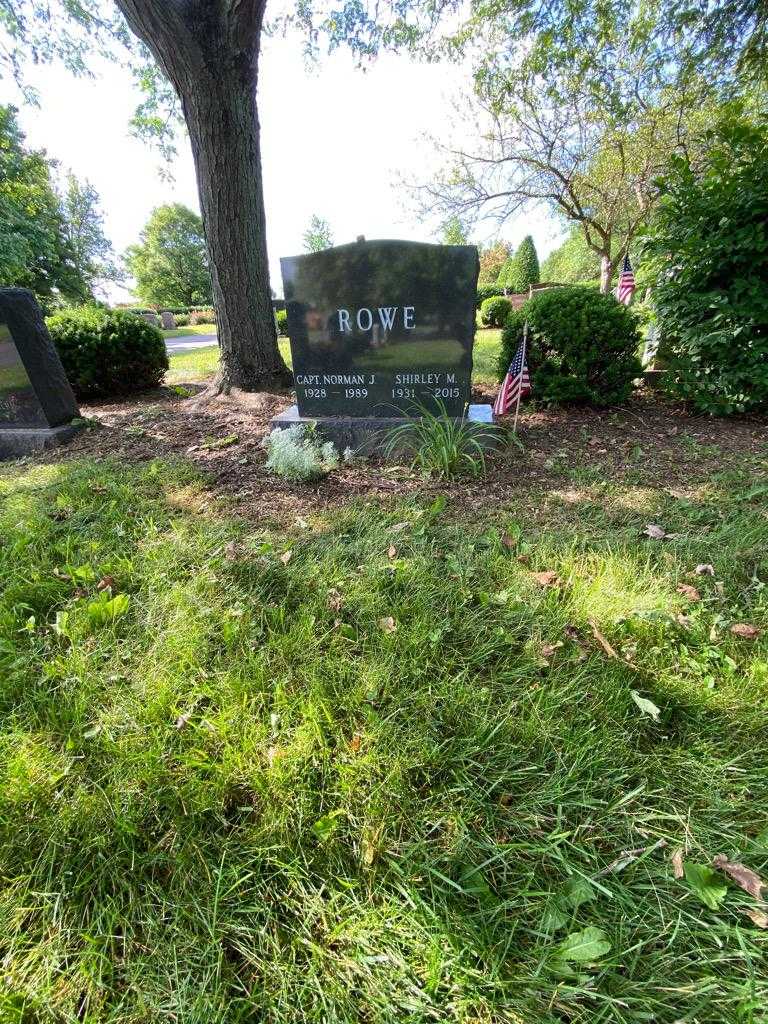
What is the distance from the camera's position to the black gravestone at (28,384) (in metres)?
4.03

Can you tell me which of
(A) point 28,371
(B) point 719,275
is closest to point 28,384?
(A) point 28,371

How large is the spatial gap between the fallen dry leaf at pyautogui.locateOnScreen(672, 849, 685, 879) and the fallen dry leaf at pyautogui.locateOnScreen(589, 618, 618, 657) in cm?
66

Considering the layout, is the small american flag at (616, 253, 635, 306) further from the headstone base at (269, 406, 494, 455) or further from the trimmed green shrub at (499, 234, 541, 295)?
the trimmed green shrub at (499, 234, 541, 295)

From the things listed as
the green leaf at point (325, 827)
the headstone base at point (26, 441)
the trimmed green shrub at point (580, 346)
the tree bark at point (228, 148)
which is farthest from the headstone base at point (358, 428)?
the green leaf at point (325, 827)

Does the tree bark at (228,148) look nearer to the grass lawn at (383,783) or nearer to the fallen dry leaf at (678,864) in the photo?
the grass lawn at (383,783)

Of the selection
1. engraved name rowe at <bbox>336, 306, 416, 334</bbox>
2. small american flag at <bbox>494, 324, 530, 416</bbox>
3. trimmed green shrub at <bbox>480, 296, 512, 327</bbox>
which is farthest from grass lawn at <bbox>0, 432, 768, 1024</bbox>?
trimmed green shrub at <bbox>480, 296, 512, 327</bbox>

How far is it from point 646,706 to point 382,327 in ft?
10.7

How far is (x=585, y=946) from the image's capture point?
1003 mm

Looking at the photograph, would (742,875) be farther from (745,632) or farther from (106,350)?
(106,350)

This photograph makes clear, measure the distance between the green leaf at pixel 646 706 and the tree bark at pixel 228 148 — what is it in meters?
4.86

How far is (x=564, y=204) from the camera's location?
14508 mm

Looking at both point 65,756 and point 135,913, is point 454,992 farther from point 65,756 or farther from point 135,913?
point 65,756

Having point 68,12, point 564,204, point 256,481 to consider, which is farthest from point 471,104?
point 256,481

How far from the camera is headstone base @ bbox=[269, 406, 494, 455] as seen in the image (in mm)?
3830
